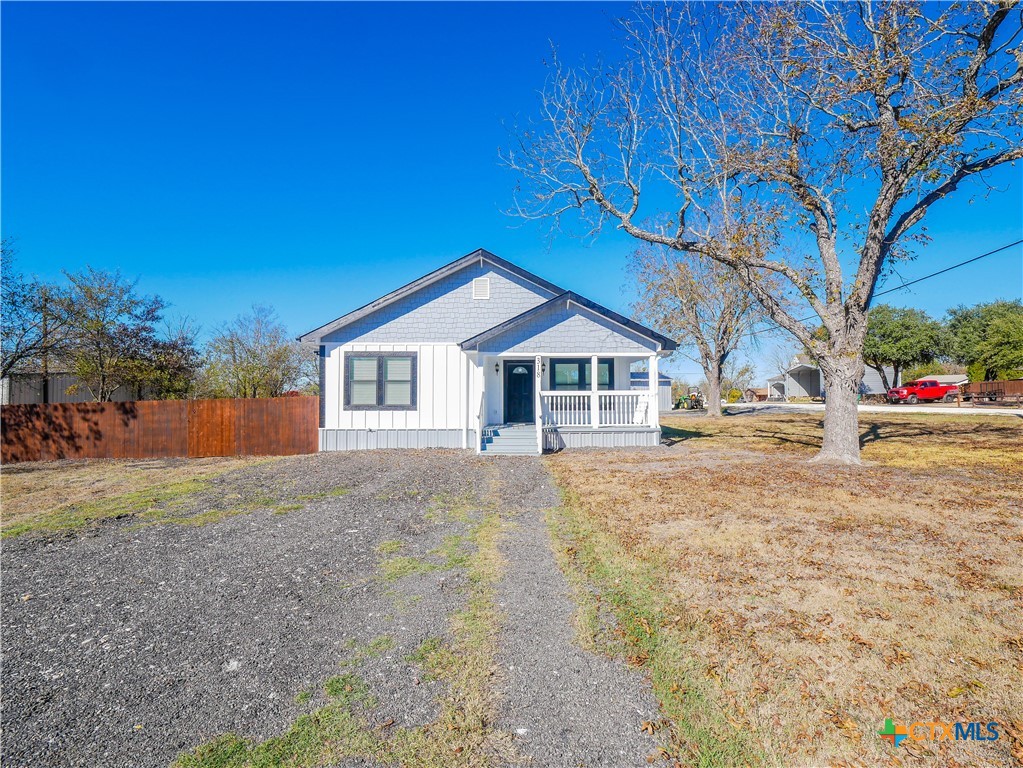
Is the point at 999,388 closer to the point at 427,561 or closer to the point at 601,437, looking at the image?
the point at 601,437

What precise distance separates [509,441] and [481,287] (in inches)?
182

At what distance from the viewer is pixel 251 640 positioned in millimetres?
3215

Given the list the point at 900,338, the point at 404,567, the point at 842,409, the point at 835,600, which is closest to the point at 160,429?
the point at 404,567

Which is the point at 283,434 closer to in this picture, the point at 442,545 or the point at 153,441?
the point at 153,441

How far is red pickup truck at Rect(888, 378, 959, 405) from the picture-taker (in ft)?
118

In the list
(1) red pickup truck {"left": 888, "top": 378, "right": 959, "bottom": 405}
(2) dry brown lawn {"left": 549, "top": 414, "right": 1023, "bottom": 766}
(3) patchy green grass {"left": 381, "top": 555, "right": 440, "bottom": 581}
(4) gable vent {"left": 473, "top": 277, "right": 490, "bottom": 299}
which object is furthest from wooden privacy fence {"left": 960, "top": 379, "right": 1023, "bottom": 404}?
(3) patchy green grass {"left": 381, "top": 555, "right": 440, "bottom": 581}

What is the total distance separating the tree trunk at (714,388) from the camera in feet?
88.8

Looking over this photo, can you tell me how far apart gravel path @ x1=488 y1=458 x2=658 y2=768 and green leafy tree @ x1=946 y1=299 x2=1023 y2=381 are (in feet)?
159

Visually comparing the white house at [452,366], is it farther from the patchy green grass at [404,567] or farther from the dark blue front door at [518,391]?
the patchy green grass at [404,567]

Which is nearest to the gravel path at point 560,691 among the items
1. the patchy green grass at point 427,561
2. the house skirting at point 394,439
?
the patchy green grass at point 427,561

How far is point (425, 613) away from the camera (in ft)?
11.8

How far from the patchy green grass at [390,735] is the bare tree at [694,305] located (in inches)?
1003

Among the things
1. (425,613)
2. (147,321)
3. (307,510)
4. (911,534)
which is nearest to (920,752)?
(425,613)

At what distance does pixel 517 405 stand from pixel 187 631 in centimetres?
1192
